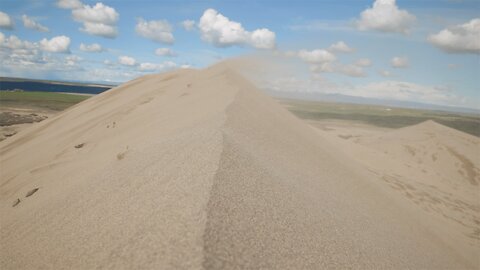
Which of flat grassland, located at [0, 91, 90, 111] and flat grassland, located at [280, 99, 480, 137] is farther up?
flat grassland, located at [280, 99, 480, 137]

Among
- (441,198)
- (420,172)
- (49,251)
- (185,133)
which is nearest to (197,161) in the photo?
(185,133)

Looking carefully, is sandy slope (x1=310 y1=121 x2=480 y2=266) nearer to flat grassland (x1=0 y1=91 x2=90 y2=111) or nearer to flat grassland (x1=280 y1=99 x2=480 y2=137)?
flat grassland (x1=280 y1=99 x2=480 y2=137)

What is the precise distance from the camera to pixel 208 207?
2.52m

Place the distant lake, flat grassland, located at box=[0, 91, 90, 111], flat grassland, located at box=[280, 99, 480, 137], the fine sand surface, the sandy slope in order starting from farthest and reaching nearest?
the distant lake < flat grassland, located at box=[280, 99, 480, 137] < flat grassland, located at box=[0, 91, 90, 111] < the sandy slope < the fine sand surface

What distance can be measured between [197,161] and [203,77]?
21.0 feet

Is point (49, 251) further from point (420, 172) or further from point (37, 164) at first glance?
point (420, 172)

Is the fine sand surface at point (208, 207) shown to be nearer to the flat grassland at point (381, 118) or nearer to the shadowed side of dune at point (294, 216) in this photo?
the shadowed side of dune at point (294, 216)

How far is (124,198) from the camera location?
3088 mm

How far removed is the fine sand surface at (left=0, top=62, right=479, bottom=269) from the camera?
237 cm

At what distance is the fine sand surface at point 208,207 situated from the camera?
2.37m

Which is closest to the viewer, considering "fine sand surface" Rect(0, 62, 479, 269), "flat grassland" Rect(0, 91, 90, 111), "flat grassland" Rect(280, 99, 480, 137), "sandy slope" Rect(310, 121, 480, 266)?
"fine sand surface" Rect(0, 62, 479, 269)

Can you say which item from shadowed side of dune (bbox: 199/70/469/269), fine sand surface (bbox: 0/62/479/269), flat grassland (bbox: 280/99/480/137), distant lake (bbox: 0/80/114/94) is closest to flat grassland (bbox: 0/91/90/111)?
flat grassland (bbox: 280/99/480/137)

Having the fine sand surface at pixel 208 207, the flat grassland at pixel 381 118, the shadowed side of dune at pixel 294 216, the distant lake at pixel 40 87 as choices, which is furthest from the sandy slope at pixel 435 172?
the distant lake at pixel 40 87

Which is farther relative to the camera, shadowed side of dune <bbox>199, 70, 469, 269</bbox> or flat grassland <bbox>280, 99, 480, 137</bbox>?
flat grassland <bbox>280, 99, 480, 137</bbox>
